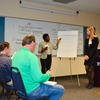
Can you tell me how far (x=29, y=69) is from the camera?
1.94m

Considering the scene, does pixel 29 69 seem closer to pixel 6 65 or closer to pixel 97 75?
pixel 6 65

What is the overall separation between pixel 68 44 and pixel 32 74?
10.0 feet

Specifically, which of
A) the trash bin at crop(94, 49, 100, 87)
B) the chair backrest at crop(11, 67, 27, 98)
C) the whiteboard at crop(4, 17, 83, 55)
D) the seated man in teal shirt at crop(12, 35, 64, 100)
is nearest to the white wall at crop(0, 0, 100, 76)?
the whiteboard at crop(4, 17, 83, 55)

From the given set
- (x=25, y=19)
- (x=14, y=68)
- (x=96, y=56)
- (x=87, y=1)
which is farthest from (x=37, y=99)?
(x=87, y=1)

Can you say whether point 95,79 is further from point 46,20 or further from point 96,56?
point 46,20

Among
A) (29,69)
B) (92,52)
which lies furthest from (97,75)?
(29,69)

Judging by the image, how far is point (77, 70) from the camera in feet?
20.8

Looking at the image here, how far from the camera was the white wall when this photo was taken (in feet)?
15.7

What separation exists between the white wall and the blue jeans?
3226mm

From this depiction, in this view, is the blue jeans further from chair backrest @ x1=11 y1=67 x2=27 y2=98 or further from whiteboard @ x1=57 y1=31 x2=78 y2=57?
whiteboard @ x1=57 y1=31 x2=78 y2=57

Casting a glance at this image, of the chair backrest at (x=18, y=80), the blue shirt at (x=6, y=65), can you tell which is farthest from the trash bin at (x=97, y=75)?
the chair backrest at (x=18, y=80)

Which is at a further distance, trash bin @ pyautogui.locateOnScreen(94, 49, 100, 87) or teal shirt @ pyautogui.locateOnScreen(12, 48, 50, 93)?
trash bin @ pyautogui.locateOnScreen(94, 49, 100, 87)

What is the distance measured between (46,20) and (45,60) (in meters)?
1.39

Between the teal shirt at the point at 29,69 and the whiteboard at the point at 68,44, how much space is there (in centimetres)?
283
